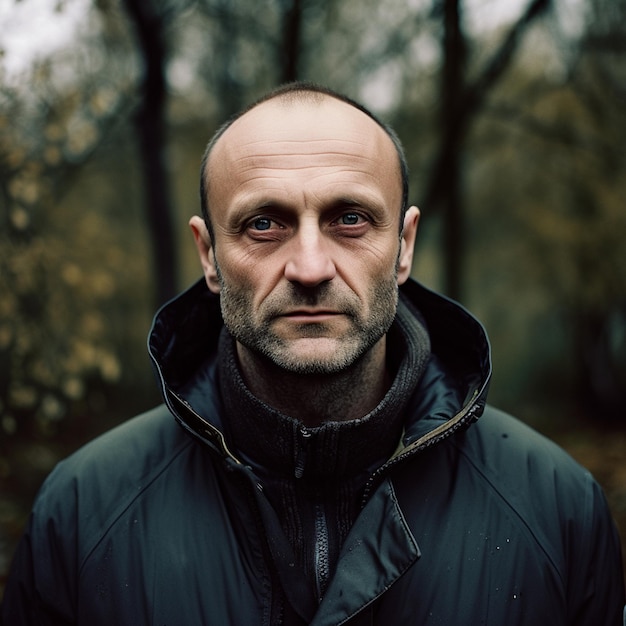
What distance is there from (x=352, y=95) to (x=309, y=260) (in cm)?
663

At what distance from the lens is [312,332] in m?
1.88

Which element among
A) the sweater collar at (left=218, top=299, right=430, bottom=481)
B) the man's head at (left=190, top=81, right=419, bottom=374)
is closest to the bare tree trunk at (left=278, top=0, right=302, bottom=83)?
the man's head at (left=190, top=81, right=419, bottom=374)

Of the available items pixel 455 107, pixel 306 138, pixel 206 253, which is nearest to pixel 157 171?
pixel 455 107

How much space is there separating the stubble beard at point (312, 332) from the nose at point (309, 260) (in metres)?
0.04

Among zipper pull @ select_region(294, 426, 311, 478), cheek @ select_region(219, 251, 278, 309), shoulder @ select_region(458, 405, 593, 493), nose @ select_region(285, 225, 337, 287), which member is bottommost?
shoulder @ select_region(458, 405, 593, 493)

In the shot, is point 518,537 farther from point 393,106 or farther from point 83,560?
point 393,106

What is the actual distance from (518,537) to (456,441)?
32 cm

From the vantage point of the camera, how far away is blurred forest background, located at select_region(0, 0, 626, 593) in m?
4.03

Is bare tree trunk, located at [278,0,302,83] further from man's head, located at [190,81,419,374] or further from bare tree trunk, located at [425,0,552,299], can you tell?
man's head, located at [190,81,419,374]

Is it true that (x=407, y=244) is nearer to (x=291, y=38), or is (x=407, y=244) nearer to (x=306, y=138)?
(x=306, y=138)

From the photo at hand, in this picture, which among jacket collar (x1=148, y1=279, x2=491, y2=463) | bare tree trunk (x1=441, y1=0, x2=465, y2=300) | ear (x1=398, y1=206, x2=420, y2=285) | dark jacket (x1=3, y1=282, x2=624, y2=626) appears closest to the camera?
dark jacket (x1=3, y1=282, x2=624, y2=626)

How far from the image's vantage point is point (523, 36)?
686 cm

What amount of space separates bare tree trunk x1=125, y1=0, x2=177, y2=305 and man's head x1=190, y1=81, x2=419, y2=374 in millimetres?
5092

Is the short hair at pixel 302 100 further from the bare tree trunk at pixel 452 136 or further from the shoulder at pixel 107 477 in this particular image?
the bare tree trunk at pixel 452 136
